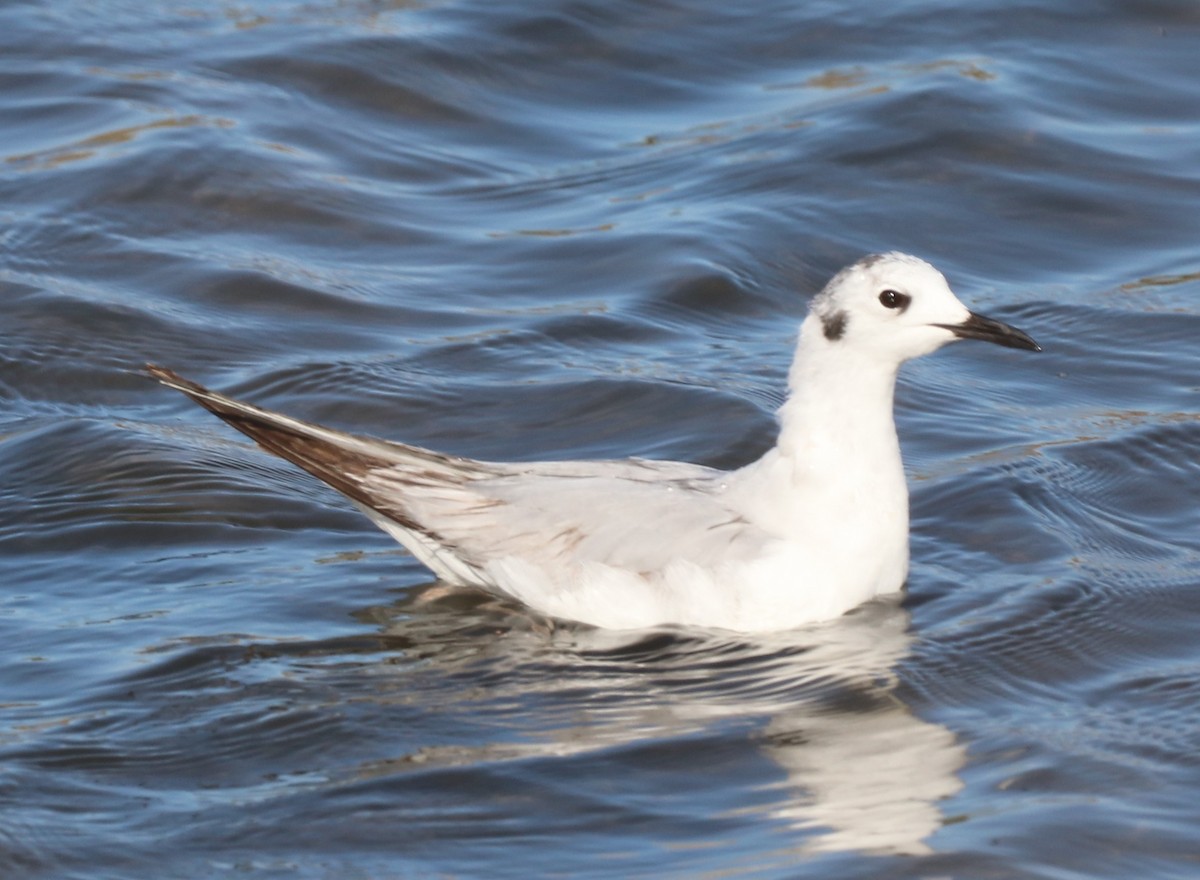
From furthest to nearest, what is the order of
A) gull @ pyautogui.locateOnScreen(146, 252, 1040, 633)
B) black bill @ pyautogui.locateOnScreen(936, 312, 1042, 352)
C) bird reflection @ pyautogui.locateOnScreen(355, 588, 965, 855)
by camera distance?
1. black bill @ pyautogui.locateOnScreen(936, 312, 1042, 352)
2. gull @ pyautogui.locateOnScreen(146, 252, 1040, 633)
3. bird reflection @ pyautogui.locateOnScreen(355, 588, 965, 855)

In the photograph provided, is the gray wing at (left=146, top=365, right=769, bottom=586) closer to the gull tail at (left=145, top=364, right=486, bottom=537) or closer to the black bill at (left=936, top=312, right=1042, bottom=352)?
the gull tail at (left=145, top=364, right=486, bottom=537)

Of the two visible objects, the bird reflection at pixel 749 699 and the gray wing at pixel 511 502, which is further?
the gray wing at pixel 511 502

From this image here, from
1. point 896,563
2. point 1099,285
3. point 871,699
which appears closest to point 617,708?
point 871,699

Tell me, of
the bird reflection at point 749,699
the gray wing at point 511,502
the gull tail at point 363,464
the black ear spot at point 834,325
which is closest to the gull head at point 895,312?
the black ear spot at point 834,325

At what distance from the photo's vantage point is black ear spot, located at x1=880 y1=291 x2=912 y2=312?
7.11 m

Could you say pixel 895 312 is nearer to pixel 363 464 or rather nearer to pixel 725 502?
pixel 725 502

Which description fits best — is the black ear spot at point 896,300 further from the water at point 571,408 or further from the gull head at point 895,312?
the water at point 571,408

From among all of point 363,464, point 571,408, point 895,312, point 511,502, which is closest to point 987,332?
point 895,312

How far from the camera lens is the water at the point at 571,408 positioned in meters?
5.81

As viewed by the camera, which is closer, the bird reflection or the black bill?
the bird reflection

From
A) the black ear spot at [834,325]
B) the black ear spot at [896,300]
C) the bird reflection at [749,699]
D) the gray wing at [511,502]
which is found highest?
the black ear spot at [896,300]

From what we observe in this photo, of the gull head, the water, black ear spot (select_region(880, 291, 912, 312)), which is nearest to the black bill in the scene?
the gull head

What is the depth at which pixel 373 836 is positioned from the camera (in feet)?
18.5

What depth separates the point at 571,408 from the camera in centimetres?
924
